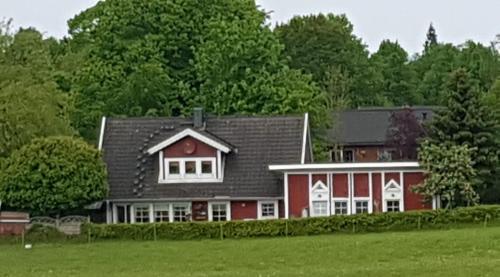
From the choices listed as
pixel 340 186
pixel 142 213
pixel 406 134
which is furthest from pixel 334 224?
pixel 406 134

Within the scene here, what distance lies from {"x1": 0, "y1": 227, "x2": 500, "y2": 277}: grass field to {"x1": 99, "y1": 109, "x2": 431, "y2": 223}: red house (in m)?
11.4

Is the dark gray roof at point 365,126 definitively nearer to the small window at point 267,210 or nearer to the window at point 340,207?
the window at point 340,207

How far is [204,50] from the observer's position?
64.8 m

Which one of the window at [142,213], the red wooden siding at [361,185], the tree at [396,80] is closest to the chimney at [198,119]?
the window at [142,213]

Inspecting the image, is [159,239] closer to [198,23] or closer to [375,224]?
[375,224]

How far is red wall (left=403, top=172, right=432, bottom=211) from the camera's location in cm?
5456

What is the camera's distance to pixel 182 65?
67.7 m

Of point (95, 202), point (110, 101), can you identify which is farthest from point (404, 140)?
point (95, 202)

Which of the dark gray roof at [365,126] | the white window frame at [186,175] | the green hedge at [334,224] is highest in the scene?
the dark gray roof at [365,126]

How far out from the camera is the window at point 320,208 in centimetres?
5481

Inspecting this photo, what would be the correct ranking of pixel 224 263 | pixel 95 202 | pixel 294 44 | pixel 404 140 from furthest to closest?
pixel 294 44 < pixel 404 140 < pixel 95 202 < pixel 224 263

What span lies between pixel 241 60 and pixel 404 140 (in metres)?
14.2

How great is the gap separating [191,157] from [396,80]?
6455 cm

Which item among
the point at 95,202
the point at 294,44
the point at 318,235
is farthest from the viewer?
the point at 294,44
